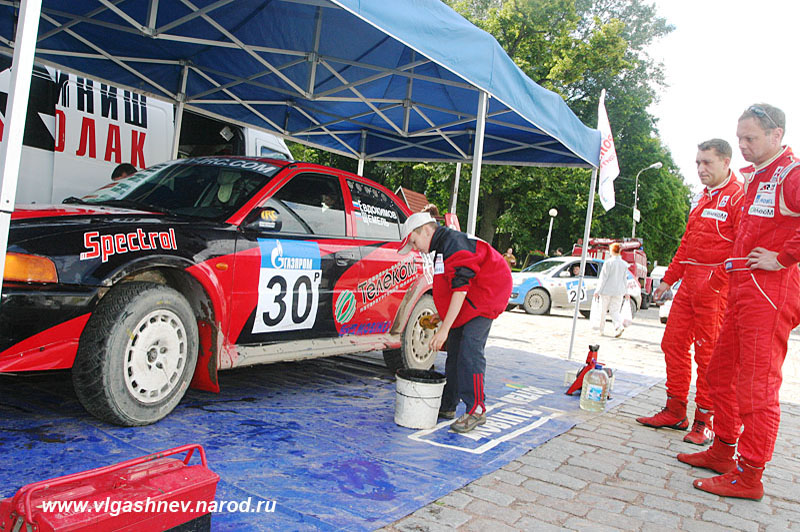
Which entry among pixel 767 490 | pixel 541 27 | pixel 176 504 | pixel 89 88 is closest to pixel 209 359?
pixel 176 504

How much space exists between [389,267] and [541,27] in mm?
22998

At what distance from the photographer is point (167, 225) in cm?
354

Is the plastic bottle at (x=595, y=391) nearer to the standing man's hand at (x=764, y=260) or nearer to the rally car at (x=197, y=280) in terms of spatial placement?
the rally car at (x=197, y=280)

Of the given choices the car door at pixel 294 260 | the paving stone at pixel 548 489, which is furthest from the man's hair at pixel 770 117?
the car door at pixel 294 260

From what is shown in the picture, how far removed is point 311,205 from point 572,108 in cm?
2470

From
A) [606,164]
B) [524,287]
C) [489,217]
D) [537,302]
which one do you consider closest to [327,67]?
[606,164]

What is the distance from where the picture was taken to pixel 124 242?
3277mm

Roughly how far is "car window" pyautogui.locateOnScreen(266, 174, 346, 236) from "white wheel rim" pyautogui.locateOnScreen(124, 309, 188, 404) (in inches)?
44.4

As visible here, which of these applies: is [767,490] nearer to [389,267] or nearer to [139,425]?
[389,267]

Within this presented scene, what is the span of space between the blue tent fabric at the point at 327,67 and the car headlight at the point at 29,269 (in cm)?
Result: 211

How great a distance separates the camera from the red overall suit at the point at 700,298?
454 cm

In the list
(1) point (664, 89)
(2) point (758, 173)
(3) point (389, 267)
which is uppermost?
(1) point (664, 89)

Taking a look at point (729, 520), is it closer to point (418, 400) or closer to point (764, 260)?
point (764, 260)

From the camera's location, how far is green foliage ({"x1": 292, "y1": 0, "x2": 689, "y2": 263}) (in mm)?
24984
